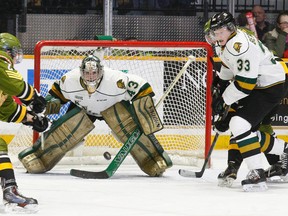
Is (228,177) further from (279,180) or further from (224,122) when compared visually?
(279,180)

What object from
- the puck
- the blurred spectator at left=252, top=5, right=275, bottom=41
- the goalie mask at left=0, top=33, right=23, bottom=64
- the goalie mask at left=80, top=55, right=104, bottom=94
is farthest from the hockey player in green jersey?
the blurred spectator at left=252, top=5, right=275, bottom=41

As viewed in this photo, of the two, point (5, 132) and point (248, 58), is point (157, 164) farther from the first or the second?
point (5, 132)

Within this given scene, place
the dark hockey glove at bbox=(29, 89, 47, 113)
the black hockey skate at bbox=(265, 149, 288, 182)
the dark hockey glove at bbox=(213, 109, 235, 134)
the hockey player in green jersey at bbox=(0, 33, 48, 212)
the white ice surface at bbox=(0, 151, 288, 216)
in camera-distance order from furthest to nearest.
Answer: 1. the black hockey skate at bbox=(265, 149, 288, 182)
2. the dark hockey glove at bbox=(213, 109, 235, 134)
3. the dark hockey glove at bbox=(29, 89, 47, 113)
4. the white ice surface at bbox=(0, 151, 288, 216)
5. the hockey player in green jersey at bbox=(0, 33, 48, 212)

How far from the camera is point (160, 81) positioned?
24.1 ft

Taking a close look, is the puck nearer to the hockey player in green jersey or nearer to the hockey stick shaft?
the hockey stick shaft

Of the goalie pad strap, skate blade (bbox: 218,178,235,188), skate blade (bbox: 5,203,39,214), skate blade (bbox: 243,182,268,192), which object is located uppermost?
the goalie pad strap

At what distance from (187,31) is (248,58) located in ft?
9.27

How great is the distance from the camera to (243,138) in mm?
5523

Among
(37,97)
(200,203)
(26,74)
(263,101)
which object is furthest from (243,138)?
(26,74)

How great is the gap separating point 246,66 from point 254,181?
64 cm

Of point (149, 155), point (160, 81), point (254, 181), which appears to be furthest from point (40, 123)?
point (160, 81)

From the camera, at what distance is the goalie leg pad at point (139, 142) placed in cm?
626

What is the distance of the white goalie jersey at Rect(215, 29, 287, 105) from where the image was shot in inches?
216

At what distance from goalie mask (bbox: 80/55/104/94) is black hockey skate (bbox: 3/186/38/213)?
5.18ft
